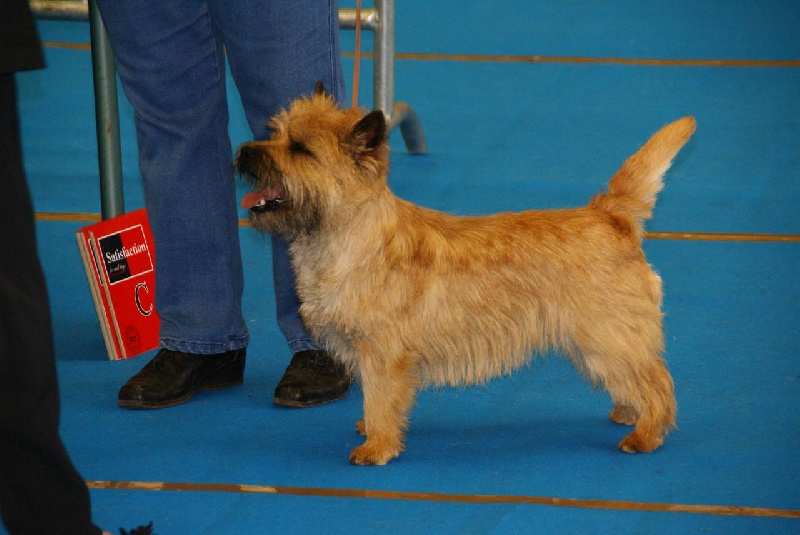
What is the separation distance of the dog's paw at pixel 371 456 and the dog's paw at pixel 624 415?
1.72 ft

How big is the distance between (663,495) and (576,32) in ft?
15.5

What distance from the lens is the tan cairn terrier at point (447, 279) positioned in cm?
196

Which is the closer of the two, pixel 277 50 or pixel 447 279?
pixel 447 279

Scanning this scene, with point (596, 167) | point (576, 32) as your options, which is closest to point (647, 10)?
point (576, 32)

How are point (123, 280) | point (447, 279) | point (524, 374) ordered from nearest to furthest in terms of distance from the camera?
point (447, 279) → point (524, 374) → point (123, 280)

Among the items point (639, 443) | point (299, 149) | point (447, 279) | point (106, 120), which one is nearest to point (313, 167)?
point (299, 149)

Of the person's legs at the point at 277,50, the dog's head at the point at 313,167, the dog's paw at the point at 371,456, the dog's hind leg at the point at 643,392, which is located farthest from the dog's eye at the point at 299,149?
the dog's hind leg at the point at 643,392

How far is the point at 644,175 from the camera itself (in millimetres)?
2131

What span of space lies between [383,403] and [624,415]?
56 centimetres

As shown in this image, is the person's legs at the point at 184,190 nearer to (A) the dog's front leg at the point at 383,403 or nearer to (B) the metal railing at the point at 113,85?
(B) the metal railing at the point at 113,85

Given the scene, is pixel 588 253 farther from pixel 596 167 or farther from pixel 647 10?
pixel 647 10

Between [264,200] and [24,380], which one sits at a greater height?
[264,200]

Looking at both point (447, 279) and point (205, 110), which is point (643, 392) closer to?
point (447, 279)

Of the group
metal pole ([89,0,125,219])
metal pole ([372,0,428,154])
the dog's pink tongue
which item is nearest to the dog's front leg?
the dog's pink tongue
